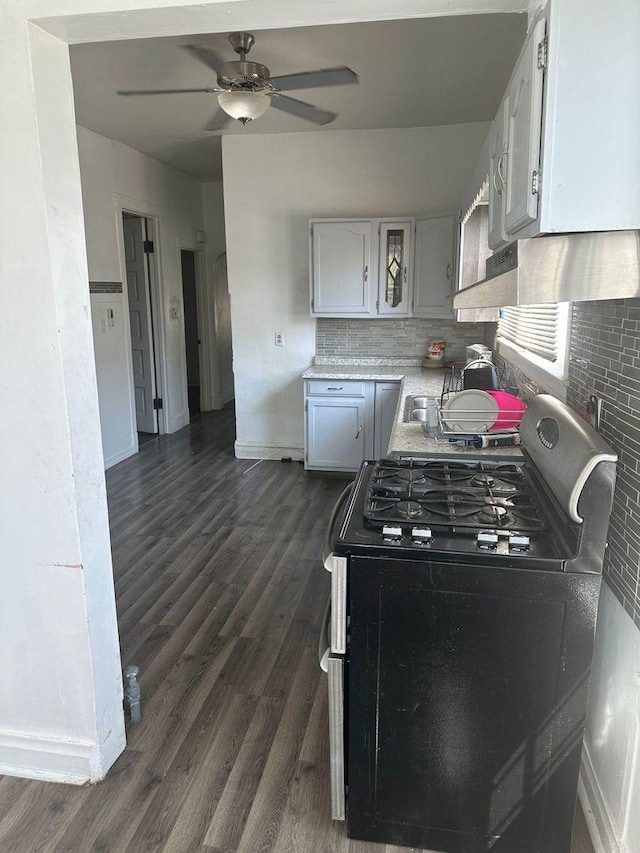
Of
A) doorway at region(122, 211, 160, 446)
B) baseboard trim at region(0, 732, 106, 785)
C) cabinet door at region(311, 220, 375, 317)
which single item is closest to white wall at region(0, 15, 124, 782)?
baseboard trim at region(0, 732, 106, 785)

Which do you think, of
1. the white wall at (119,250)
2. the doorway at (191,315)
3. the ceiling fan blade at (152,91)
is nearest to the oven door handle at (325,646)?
the ceiling fan blade at (152,91)

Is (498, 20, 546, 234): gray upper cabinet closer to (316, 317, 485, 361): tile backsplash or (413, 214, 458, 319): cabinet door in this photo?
(413, 214, 458, 319): cabinet door

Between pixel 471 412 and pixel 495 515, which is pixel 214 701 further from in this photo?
pixel 471 412

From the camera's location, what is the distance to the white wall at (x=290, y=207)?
15.6ft

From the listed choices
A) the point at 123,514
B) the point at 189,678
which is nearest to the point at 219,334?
the point at 123,514

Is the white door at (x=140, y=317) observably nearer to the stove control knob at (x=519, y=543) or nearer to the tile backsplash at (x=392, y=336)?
the tile backsplash at (x=392, y=336)

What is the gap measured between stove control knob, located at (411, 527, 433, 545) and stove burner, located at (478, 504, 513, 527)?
19cm

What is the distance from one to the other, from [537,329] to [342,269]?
7.19ft

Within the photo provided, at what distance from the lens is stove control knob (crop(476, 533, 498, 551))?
4.78 ft

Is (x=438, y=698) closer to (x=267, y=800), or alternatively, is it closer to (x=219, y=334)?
(x=267, y=800)

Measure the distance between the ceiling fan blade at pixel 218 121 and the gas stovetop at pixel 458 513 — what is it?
3417 millimetres

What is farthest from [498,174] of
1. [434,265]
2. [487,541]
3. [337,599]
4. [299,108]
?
[434,265]

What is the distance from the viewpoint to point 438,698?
156 cm

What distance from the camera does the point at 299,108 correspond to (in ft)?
12.1
